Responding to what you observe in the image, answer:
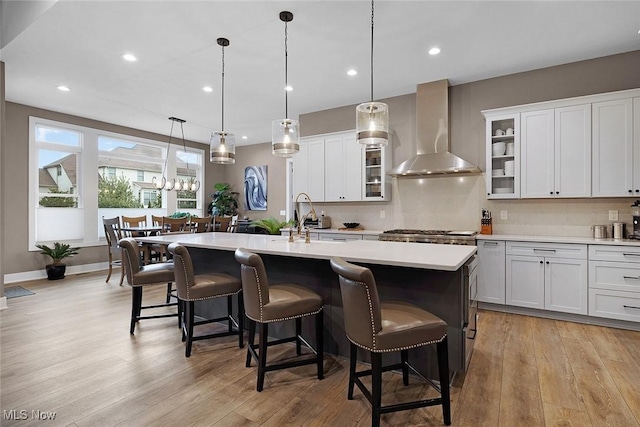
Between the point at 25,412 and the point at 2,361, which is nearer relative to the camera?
the point at 25,412

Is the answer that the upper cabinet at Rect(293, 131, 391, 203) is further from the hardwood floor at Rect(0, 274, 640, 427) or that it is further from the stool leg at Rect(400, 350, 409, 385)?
the stool leg at Rect(400, 350, 409, 385)

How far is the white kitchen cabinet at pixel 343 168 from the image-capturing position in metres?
5.14

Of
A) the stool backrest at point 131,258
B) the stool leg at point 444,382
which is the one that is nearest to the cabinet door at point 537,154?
the stool leg at point 444,382

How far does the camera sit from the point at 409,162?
455 centimetres

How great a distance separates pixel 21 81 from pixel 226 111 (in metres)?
2.83

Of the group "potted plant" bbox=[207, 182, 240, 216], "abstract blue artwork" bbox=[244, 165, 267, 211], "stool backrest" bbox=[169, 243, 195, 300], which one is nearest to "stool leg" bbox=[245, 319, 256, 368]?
"stool backrest" bbox=[169, 243, 195, 300]

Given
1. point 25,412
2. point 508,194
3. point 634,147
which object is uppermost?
point 634,147

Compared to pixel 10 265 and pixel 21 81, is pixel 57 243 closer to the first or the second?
pixel 10 265

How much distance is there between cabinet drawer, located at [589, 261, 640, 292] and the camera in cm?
322

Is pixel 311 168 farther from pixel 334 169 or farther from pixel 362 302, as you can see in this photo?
pixel 362 302

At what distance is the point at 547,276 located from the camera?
11.8ft

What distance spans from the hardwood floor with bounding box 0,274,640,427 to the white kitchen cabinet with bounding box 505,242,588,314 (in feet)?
1.02

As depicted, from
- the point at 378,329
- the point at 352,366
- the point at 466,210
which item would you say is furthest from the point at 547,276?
the point at 378,329

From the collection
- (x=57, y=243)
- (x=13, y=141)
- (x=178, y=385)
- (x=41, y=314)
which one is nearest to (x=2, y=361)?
(x=41, y=314)
